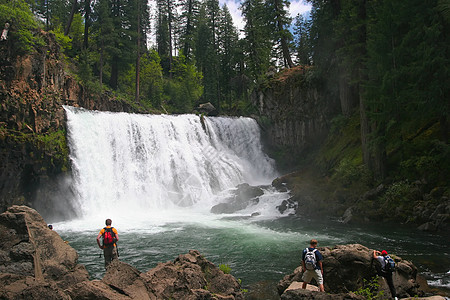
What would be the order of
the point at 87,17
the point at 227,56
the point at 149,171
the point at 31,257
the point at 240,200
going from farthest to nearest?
the point at 227,56 < the point at 87,17 < the point at 149,171 < the point at 240,200 < the point at 31,257

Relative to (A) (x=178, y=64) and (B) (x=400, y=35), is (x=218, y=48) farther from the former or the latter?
(B) (x=400, y=35)

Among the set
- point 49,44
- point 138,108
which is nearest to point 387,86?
point 49,44

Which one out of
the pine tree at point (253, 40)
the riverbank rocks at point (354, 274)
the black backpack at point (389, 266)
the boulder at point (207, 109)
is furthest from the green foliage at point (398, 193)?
the boulder at point (207, 109)

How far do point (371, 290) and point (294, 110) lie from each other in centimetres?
Answer: 2347

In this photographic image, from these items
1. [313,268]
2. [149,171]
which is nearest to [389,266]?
[313,268]

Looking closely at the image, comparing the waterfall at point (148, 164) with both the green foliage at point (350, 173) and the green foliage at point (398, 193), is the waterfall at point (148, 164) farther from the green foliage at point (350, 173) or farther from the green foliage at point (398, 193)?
the green foliage at point (398, 193)

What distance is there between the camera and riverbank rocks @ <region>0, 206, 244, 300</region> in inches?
197

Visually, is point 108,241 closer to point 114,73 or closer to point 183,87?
point 114,73

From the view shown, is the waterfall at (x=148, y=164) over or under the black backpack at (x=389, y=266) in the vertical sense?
over

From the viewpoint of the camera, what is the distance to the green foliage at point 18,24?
56.2 feet

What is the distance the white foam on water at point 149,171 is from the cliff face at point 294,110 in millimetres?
4442

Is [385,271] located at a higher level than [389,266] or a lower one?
lower

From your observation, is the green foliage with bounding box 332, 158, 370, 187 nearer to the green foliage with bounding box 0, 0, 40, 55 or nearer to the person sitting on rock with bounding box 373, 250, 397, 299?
the person sitting on rock with bounding box 373, 250, 397, 299

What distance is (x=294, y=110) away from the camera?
29.0m
